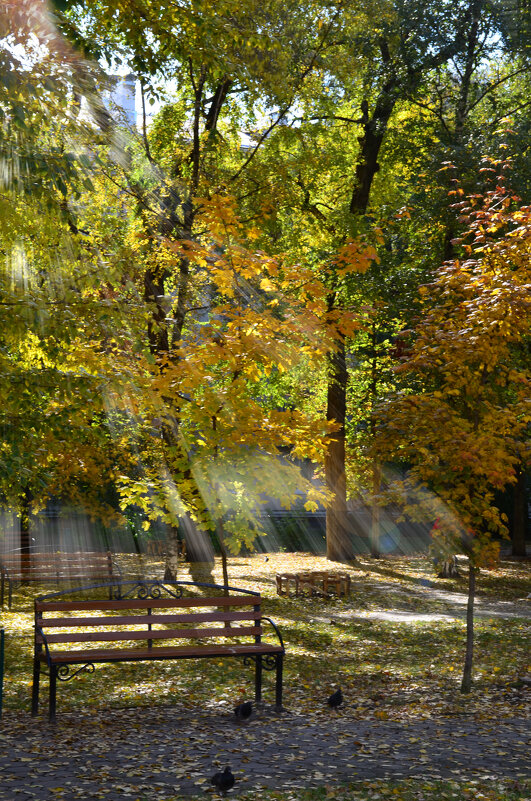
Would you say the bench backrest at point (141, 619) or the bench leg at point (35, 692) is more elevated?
the bench backrest at point (141, 619)

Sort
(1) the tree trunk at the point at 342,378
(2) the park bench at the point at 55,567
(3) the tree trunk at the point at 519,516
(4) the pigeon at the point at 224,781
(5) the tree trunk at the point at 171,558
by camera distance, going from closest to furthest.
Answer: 1. (4) the pigeon at the point at 224,781
2. (2) the park bench at the point at 55,567
3. (5) the tree trunk at the point at 171,558
4. (1) the tree trunk at the point at 342,378
5. (3) the tree trunk at the point at 519,516

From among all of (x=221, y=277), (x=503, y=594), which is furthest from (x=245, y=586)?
(x=221, y=277)

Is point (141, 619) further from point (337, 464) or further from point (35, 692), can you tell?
point (337, 464)

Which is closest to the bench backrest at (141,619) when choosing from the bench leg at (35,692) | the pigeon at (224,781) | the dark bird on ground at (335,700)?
the bench leg at (35,692)

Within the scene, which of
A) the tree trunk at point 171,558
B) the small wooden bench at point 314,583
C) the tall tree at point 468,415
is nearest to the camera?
the tall tree at point 468,415

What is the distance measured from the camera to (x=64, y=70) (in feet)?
24.4

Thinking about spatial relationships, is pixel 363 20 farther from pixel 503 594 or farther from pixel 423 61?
pixel 503 594

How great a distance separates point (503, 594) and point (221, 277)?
37.3 feet

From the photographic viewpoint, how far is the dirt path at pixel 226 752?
17.4 ft

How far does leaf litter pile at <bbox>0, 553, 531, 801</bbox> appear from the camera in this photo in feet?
17.4

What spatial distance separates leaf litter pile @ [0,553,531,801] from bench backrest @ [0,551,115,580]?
2000 millimetres

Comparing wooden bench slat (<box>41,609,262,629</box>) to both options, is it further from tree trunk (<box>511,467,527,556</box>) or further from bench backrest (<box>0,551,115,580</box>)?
tree trunk (<box>511,467,527,556</box>)

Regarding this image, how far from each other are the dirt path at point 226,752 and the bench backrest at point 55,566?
27.1 ft

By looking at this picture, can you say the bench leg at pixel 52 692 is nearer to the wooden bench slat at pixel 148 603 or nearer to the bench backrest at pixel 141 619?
the bench backrest at pixel 141 619
